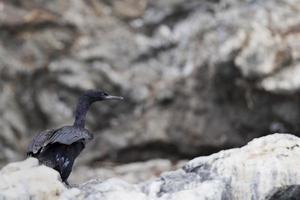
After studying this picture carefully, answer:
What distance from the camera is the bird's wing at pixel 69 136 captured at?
754 centimetres

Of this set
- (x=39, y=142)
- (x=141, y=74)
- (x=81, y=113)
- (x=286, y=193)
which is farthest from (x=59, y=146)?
(x=141, y=74)

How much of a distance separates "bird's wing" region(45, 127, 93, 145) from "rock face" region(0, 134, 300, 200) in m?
0.50

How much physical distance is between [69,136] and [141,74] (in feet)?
19.0

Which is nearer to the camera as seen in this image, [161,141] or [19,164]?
[19,164]

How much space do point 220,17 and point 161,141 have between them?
87.4 inches

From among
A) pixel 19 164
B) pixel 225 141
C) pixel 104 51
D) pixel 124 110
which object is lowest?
pixel 19 164

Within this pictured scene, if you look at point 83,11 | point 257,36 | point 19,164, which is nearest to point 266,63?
point 257,36

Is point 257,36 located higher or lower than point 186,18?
lower

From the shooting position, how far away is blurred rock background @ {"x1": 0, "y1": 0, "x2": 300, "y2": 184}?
12.8 metres

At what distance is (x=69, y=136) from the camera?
7.66 metres

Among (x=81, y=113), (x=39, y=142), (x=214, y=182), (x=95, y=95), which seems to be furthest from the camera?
(x=95, y=95)

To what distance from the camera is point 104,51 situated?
13.4 metres

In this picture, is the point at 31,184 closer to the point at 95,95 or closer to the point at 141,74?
the point at 95,95

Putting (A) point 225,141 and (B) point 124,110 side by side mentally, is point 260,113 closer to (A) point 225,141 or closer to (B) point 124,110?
(A) point 225,141
